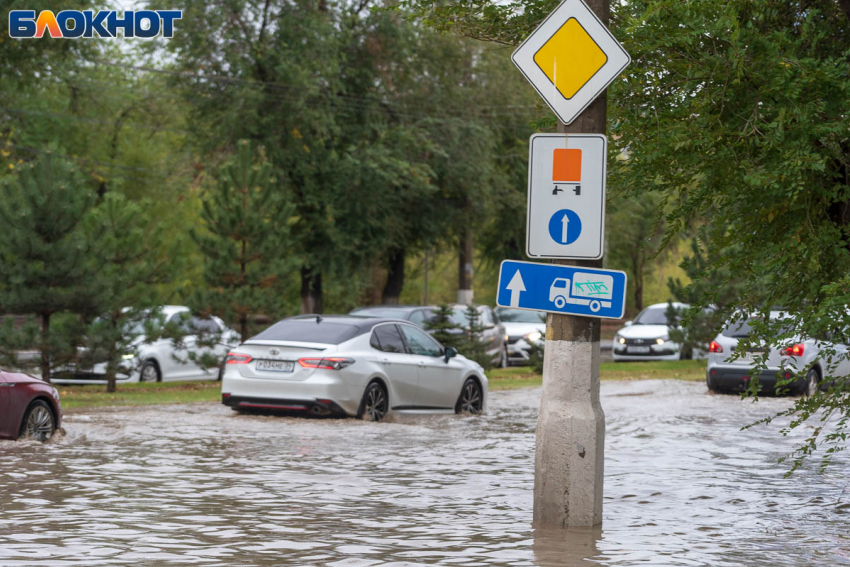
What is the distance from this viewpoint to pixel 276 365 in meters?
→ 16.5

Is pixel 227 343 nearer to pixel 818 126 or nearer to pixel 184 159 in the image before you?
pixel 184 159

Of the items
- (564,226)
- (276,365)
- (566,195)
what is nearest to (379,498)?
(564,226)

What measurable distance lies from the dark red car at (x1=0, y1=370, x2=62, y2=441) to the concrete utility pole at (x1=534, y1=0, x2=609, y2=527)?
672 centimetres

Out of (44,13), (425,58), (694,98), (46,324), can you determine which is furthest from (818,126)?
(425,58)

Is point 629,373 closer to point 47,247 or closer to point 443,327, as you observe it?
point 443,327

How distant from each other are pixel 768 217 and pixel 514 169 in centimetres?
3582

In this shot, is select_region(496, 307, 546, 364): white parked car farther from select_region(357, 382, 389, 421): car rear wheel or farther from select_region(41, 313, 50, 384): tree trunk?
select_region(357, 382, 389, 421): car rear wheel

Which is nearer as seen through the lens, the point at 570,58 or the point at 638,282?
the point at 570,58

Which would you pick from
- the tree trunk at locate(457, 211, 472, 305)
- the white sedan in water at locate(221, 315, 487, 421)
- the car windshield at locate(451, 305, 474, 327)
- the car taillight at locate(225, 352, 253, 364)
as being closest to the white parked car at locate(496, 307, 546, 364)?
the car windshield at locate(451, 305, 474, 327)

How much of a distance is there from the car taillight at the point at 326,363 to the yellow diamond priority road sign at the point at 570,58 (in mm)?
8295

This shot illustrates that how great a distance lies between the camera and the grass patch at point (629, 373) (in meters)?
27.7

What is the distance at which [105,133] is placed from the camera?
2104 inches

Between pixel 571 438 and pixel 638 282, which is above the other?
pixel 638 282

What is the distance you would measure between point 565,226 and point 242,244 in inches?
696
